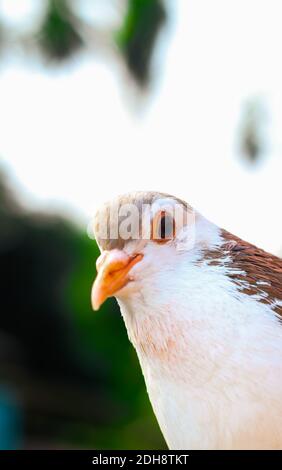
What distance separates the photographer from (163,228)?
3.20 m

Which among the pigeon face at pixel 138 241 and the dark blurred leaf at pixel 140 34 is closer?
the pigeon face at pixel 138 241

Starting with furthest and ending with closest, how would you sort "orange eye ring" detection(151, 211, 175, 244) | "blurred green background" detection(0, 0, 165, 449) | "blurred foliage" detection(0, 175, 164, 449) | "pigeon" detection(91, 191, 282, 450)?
"blurred foliage" detection(0, 175, 164, 449), "blurred green background" detection(0, 0, 165, 449), "orange eye ring" detection(151, 211, 175, 244), "pigeon" detection(91, 191, 282, 450)

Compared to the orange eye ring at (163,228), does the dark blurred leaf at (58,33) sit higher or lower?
higher

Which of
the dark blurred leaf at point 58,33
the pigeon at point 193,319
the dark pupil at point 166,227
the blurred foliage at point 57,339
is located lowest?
the blurred foliage at point 57,339

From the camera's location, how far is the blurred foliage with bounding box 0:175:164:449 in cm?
1908

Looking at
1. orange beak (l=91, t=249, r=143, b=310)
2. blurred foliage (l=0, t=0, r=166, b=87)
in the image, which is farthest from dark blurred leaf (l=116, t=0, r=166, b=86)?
orange beak (l=91, t=249, r=143, b=310)

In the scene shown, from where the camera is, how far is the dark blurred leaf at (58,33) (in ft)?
61.1

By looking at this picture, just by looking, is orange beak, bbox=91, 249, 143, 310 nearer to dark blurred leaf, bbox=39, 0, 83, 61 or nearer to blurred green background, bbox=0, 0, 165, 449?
blurred green background, bbox=0, 0, 165, 449

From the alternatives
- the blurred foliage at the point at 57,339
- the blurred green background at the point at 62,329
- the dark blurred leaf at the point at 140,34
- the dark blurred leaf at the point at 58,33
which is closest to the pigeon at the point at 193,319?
the blurred green background at the point at 62,329

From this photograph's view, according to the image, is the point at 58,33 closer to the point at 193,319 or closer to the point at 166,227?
the point at 166,227

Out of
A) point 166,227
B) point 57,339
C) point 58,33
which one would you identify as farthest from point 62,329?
point 166,227

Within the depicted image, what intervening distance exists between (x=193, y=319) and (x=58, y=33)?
1666 cm

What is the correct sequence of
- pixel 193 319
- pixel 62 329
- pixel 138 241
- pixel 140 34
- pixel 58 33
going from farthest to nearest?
pixel 62 329 < pixel 58 33 < pixel 140 34 < pixel 138 241 < pixel 193 319

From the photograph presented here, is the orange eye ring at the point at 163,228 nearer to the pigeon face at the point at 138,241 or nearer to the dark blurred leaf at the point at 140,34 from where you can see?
the pigeon face at the point at 138,241
